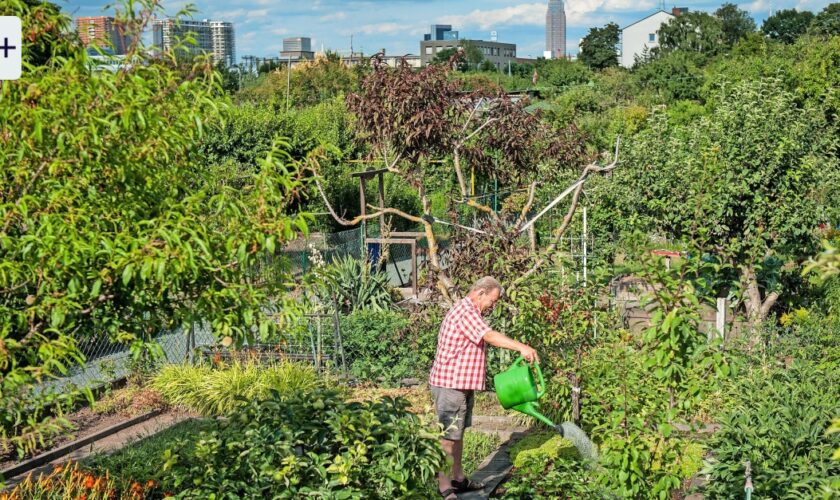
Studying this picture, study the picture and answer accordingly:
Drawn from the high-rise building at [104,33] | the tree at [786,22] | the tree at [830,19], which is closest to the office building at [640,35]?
the tree at [786,22]

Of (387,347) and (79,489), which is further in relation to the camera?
(387,347)

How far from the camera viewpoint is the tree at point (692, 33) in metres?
75.9

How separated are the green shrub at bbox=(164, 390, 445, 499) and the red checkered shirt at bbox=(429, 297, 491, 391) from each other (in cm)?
95

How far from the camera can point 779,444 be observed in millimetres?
5281

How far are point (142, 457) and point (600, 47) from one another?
91.1 m

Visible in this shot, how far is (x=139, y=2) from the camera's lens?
3994mm

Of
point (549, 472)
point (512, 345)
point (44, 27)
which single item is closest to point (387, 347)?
point (549, 472)

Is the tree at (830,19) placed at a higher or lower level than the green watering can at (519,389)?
higher

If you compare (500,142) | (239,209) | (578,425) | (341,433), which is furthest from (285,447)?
(500,142)

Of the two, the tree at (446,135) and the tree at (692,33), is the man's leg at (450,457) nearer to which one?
the tree at (446,135)

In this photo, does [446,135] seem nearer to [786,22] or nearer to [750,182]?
[750,182]

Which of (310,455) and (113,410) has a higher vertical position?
(310,455)

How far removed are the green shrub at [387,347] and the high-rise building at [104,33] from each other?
5774mm

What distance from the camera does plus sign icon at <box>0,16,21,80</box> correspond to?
3607 mm
